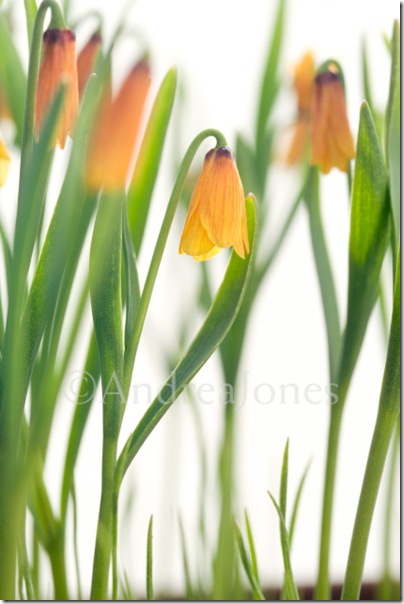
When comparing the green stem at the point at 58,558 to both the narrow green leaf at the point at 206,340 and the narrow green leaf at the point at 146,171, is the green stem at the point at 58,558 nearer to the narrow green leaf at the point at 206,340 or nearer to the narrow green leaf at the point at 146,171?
the narrow green leaf at the point at 206,340

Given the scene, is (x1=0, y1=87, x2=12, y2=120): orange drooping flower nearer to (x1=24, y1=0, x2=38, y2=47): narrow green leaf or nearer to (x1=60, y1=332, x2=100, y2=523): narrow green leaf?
(x1=24, y1=0, x2=38, y2=47): narrow green leaf

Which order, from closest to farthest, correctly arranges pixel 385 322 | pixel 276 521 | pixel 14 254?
1. pixel 14 254
2. pixel 385 322
3. pixel 276 521

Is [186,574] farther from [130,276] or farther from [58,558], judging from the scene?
[130,276]

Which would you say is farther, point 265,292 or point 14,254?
point 265,292

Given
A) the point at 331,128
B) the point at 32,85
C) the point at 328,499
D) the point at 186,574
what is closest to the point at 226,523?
the point at 186,574

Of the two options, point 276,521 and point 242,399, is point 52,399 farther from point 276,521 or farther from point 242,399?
point 276,521

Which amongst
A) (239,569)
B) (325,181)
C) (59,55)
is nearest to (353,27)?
(325,181)
